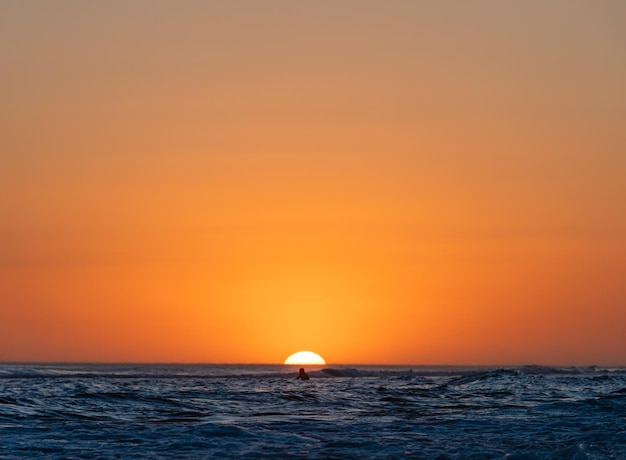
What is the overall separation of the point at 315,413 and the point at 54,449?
10.3 meters

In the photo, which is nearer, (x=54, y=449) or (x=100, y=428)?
(x=54, y=449)

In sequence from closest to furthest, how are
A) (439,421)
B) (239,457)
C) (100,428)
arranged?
(239,457), (100,428), (439,421)

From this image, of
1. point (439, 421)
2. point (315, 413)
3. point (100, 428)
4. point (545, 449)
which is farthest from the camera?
point (315, 413)

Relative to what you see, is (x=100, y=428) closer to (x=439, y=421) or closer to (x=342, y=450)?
(x=342, y=450)

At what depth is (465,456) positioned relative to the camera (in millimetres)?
15469

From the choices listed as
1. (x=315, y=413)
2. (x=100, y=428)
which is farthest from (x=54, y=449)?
(x=315, y=413)

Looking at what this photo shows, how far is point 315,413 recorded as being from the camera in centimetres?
2522

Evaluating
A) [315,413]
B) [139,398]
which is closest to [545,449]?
[315,413]

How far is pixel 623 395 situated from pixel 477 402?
5.26 metres

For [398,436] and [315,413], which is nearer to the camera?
[398,436]

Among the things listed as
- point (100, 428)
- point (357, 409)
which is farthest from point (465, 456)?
point (357, 409)

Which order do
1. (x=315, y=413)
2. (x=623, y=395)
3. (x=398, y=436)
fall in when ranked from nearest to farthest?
1. (x=398, y=436)
2. (x=315, y=413)
3. (x=623, y=395)

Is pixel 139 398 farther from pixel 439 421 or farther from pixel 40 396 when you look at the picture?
pixel 439 421

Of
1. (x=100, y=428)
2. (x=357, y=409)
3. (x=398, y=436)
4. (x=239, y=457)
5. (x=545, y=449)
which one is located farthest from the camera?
(x=357, y=409)
